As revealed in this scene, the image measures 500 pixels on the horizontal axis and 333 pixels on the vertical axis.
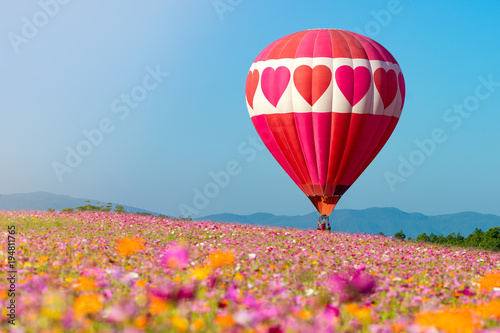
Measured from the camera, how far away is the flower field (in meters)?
6.43

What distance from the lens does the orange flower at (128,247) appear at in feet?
41.8

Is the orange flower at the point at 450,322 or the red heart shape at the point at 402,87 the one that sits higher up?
the red heart shape at the point at 402,87

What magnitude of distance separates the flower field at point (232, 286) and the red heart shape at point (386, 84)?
9869 mm

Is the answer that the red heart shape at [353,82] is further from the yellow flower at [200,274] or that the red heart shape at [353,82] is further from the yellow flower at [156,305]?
the yellow flower at [156,305]

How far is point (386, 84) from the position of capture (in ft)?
85.3

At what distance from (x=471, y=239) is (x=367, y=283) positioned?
39433 mm

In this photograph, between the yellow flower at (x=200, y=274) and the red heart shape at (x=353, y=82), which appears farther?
the red heart shape at (x=353, y=82)

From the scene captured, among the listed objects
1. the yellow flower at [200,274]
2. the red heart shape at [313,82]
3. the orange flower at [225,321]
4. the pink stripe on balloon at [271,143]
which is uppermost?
the red heart shape at [313,82]

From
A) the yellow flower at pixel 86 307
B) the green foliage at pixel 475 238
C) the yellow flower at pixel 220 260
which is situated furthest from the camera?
the green foliage at pixel 475 238

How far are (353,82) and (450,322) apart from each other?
19.3 m

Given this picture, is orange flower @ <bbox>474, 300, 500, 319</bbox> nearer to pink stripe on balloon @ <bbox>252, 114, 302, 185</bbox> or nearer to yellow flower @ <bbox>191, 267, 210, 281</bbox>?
yellow flower @ <bbox>191, 267, 210, 281</bbox>

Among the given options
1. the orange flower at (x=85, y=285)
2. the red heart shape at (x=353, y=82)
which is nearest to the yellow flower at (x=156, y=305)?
the orange flower at (x=85, y=285)

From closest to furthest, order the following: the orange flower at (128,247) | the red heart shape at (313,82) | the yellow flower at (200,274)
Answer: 1. the yellow flower at (200,274)
2. the orange flower at (128,247)
3. the red heart shape at (313,82)

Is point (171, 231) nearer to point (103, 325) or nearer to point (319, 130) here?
point (319, 130)
